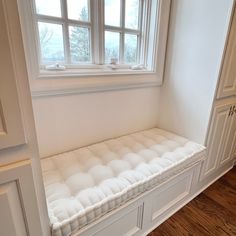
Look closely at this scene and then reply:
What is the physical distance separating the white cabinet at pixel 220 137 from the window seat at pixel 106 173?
0.19 metres

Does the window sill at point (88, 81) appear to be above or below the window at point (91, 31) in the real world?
below

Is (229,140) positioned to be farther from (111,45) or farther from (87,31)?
(87,31)

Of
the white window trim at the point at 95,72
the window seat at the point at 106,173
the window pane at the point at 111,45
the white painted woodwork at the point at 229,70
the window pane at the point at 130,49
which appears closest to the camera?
the window seat at the point at 106,173

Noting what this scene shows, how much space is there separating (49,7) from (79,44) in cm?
29

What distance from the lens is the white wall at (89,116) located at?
1163mm

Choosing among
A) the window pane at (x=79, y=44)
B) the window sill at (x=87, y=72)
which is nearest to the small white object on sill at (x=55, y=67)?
the window sill at (x=87, y=72)

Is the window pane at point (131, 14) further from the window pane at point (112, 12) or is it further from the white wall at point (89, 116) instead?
the white wall at point (89, 116)

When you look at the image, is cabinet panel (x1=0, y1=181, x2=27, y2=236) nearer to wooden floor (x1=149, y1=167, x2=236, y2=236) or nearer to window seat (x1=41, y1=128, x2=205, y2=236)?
window seat (x1=41, y1=128, x2=205, y2=236)

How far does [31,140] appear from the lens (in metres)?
0.56

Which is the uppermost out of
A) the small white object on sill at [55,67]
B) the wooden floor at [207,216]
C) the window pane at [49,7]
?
the window pane at [49,7]

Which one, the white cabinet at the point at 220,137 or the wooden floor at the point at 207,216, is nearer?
the wooden floor at the point at 207,216

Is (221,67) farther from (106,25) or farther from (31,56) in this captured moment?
(31,56)

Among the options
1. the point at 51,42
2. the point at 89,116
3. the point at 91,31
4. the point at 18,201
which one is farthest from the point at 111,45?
the point at 18,201

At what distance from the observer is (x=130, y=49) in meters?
1.55
